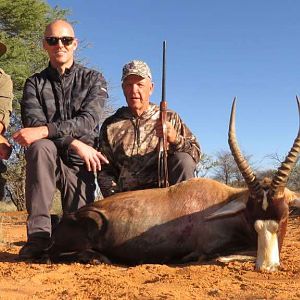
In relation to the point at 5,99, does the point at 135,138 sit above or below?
below

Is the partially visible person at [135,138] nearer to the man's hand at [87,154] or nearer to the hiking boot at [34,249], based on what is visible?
the man's hand at [87,154]

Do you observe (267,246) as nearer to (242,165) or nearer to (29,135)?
(242,165)

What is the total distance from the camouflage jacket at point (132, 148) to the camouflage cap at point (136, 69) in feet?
1.30

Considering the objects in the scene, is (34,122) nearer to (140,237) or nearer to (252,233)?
(140,237)

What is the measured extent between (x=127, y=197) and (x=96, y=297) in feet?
5.53

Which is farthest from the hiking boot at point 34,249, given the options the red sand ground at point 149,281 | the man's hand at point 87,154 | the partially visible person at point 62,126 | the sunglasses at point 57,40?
the sunglasses at point 57,40

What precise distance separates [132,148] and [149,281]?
2.38 meters

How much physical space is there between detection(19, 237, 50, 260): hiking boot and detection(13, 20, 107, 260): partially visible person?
0.28ft

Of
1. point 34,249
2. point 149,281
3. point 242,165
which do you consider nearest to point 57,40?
point 34,249

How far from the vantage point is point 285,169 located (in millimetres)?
4199

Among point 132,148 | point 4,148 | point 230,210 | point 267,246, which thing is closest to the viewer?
point 267,246

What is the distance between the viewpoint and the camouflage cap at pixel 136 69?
19.1ft

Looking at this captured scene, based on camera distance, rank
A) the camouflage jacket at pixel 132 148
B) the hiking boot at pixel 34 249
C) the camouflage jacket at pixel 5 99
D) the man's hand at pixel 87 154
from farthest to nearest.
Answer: the camouflage jacket at pixel 5 99, the camouflage jacket at pixel 132 148, the man's hand at pixel 87 154, the hiking boot at pixel 34 249

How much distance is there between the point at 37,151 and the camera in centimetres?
493
